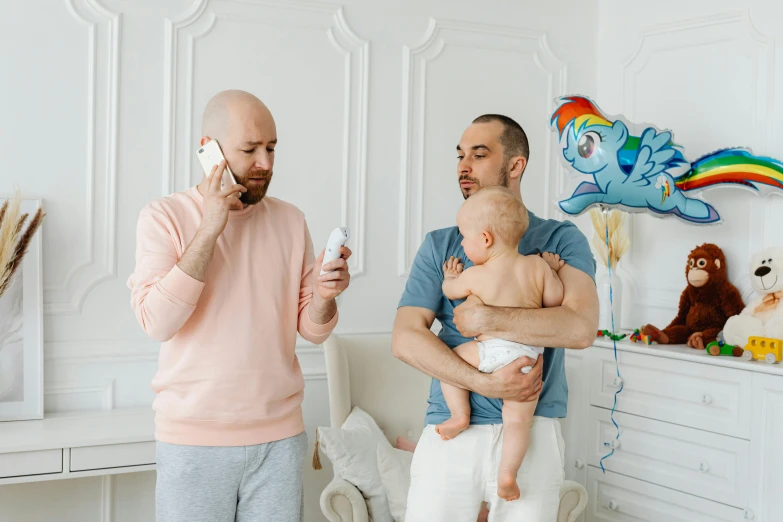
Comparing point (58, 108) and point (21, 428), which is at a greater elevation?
point (58, 108)

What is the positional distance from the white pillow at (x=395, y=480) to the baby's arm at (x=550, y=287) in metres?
1.08

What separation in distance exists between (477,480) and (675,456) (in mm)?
1690

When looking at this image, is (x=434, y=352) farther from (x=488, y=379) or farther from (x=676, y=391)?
(x=676, y=391)

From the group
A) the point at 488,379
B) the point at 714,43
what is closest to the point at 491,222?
the point at 488,379

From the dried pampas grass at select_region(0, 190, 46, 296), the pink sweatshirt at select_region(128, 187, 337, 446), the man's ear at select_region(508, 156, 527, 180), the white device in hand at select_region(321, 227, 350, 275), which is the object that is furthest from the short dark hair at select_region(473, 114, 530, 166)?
the dried pampas grass at select_region(0, 190, 46, 296)

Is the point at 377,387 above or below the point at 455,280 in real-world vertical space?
below

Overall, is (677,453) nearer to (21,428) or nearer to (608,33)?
(608,33)

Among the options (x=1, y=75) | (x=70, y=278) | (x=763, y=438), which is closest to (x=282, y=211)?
(x=70, y=278)

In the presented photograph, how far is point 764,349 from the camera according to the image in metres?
3.06

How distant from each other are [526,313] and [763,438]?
1.60 metres

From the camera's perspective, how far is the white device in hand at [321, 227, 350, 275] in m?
1.88

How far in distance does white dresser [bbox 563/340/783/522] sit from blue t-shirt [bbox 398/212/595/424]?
1280 mm

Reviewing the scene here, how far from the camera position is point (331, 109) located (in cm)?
358

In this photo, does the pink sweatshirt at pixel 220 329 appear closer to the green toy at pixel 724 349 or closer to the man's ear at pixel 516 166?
the man's ear at pixel 516 166
